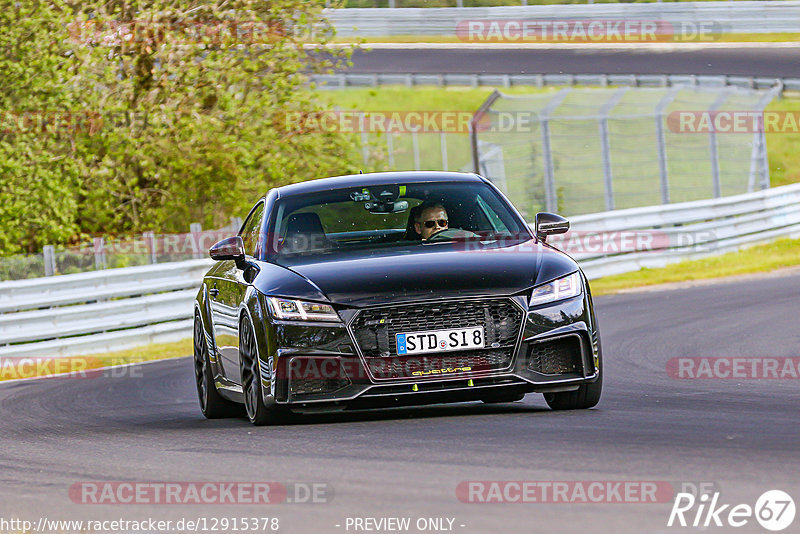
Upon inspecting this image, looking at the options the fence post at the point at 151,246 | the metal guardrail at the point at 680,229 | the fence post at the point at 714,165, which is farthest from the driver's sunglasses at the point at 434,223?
the fence post at the point at 714,165

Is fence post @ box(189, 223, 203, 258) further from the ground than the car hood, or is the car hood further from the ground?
the car hood

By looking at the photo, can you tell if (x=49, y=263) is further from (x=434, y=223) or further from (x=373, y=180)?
(x=434, y=223)

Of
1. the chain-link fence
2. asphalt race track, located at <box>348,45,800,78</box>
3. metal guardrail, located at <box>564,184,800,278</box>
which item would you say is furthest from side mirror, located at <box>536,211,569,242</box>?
asphalt race track, located at <box>348,45,800,78</box>

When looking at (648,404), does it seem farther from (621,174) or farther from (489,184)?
(621,174)

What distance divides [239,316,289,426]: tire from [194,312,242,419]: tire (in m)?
1.12

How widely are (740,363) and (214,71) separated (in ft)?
47.4

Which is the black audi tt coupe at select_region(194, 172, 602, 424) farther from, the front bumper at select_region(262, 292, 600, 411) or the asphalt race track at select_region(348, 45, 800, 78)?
the asphalt race track at select_region(348, 45, 800, 78)

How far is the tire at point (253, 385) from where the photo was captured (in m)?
8.36

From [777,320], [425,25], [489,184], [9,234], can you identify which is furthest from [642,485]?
[425,25]

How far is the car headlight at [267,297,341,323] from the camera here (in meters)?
7.95

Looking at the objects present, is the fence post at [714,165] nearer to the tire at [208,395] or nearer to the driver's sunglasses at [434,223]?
the tire at [208,395]

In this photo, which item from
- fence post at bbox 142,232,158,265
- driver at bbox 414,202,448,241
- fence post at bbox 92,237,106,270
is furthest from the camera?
fence post at bbox 142,232,158,265

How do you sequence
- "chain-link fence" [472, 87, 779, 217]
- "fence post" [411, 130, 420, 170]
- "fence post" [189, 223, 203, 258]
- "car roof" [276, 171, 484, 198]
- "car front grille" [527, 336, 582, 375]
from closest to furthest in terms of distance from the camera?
"car front grille" [527, 336, 582, 375] < "car roof" [276, 171, 484, 198] < "fence post" [189, 223, 203, 258] < "chain-link fence" [472, 87, 779, 217] < "fence post" [411, 130, 420, 170]

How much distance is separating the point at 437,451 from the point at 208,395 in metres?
3.40
